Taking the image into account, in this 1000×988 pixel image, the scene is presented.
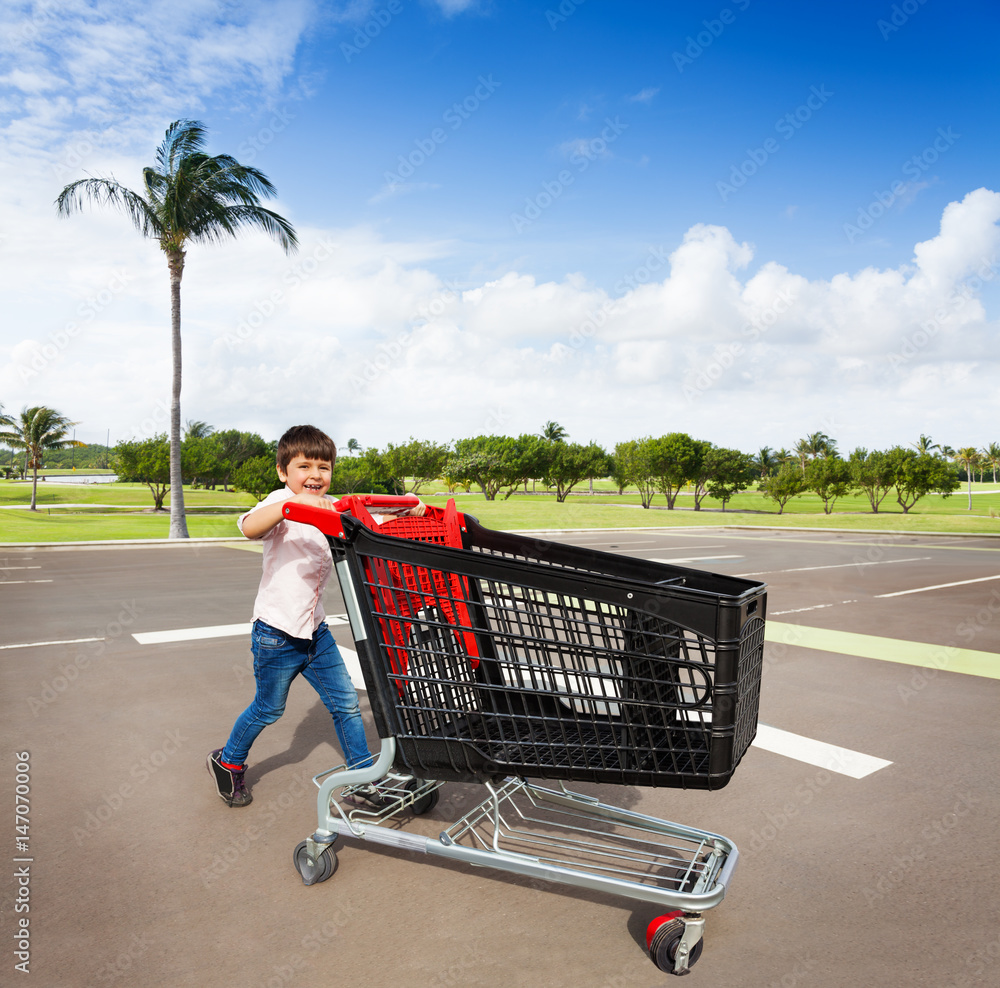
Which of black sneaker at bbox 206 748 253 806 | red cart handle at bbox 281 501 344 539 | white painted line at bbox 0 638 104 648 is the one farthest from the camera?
white painted line at bbox 0 638 104 648

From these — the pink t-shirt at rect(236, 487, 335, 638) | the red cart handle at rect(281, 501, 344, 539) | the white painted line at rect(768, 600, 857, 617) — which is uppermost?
the red cart handle at rect(281, 501, 344, 539)

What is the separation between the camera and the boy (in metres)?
2.94

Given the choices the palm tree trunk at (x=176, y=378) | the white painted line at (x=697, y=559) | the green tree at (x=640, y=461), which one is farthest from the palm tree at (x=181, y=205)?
the green tree at (x=640, y=461)

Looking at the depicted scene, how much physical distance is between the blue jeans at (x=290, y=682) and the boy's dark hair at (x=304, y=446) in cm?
67

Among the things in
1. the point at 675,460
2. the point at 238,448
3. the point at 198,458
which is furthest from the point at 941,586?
the point at 238,448

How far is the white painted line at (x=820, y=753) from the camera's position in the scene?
373cm

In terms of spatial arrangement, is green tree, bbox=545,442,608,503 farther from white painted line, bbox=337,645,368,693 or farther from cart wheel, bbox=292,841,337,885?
cart wheel, bbox=292,841,337,885

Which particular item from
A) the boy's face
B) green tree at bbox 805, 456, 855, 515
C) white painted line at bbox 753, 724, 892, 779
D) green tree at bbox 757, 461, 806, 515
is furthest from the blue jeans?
green tree at bbox 757, 461, 806, 515

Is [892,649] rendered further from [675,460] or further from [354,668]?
[675,460]

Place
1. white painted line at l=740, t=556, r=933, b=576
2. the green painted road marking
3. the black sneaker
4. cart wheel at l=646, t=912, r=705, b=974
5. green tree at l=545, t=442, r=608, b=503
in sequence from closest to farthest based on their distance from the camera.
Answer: cart wheel at l=646, t=912, r=705, b=974 → the black sneaker → the green painted road marking → white painted line at l=740, t=556, r=933, b=576 → green tree at l=545, t=442, r=608, b=503

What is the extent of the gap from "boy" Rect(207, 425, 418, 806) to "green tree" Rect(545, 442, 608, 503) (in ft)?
218

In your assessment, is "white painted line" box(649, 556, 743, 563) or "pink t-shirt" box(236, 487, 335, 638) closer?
"pink t-shirt" box(236, 487, 335, 638)

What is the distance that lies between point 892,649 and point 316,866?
18.5 ft

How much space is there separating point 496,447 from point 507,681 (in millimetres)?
64645
